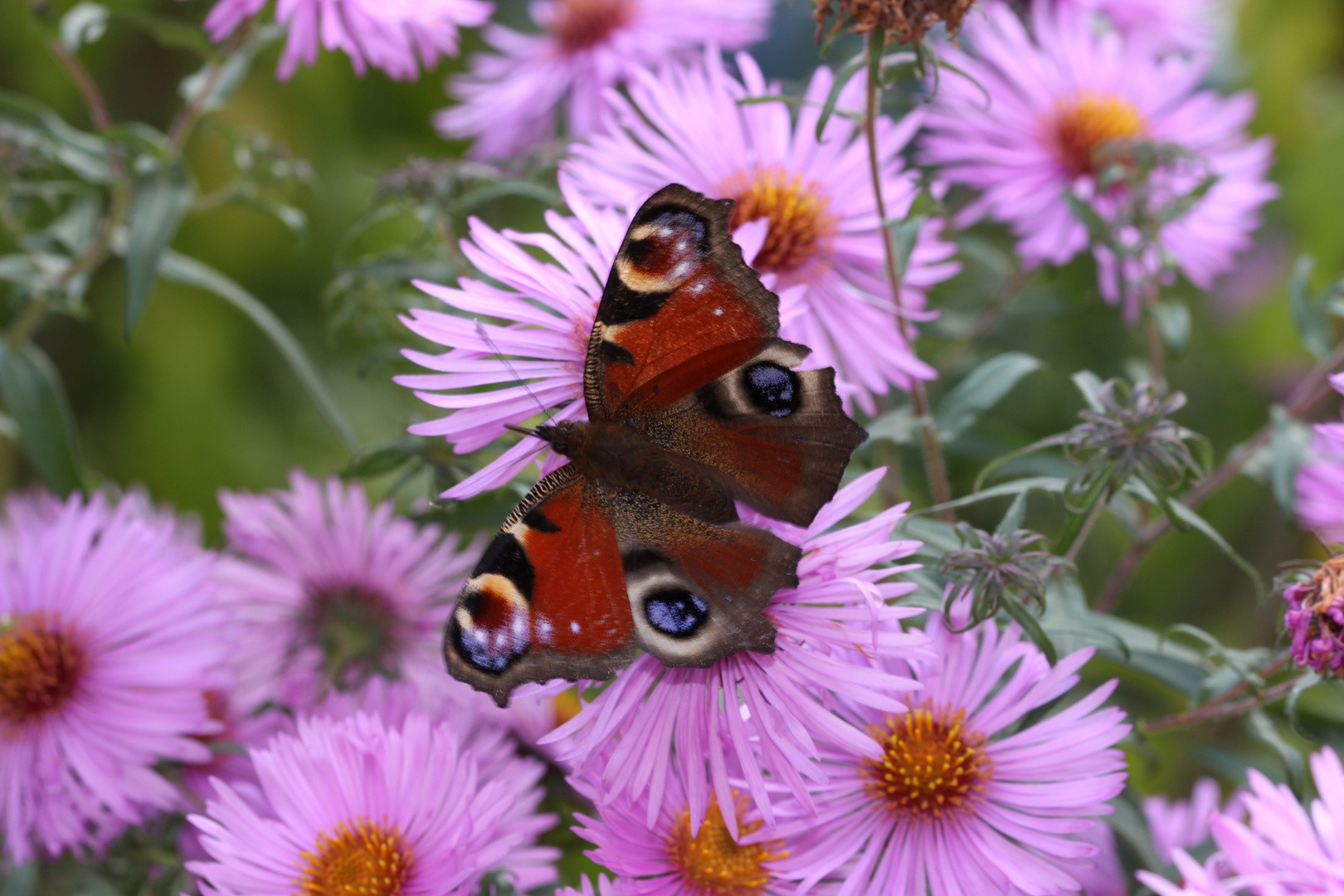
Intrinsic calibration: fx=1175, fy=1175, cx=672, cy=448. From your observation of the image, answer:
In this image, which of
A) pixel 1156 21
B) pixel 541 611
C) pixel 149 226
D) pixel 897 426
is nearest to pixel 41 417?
pixel 149 226

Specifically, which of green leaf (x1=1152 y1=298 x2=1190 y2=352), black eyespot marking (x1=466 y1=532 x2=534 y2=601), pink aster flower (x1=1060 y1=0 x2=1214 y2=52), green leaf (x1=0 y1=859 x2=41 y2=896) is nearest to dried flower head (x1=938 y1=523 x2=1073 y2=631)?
black eyespot marking (x1=466 y1=532 x2=534 y2=601)

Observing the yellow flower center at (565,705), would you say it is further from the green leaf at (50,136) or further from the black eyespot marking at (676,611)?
the green leaf at (50,136)

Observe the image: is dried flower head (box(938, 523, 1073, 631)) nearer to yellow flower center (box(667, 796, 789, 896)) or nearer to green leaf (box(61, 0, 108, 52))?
yellow flower center (box(667, 796, 789, 896))

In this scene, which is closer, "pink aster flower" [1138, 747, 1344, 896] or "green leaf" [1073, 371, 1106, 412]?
"pink aster flower" [1138, 747, 1344, 896]

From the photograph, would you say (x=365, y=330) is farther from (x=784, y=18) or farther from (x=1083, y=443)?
(x=784, y=18)

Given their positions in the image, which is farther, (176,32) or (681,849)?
(176,32)

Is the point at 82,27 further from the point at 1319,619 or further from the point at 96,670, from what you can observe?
the point at 1319,619
